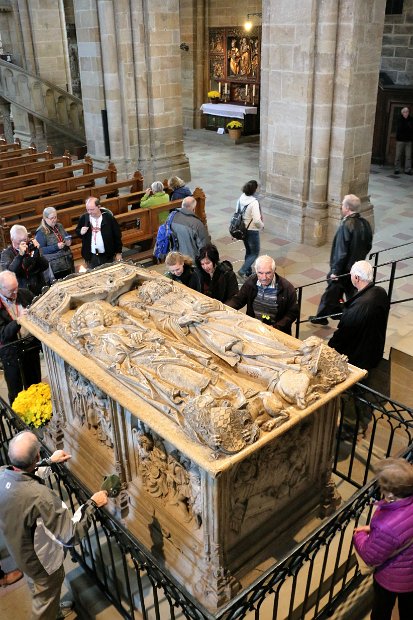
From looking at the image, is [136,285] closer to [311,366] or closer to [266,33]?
[311,366]

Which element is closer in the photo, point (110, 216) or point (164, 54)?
point (110, 216)

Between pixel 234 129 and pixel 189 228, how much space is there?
1010 centimetres

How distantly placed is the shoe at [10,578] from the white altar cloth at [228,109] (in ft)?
46.2

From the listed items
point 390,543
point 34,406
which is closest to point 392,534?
point 390,543

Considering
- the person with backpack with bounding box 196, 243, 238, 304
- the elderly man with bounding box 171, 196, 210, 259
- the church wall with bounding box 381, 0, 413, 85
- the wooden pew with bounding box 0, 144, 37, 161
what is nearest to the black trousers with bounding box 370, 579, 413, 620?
the person with backpack with bounding box 196, 243, 238, 304

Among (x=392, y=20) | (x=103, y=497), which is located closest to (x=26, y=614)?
(x=103, y=497)

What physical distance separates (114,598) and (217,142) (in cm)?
1411

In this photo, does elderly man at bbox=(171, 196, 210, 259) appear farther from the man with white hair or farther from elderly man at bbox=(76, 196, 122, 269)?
the man with white hair

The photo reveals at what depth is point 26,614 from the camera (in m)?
3.46

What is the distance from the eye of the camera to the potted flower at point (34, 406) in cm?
462

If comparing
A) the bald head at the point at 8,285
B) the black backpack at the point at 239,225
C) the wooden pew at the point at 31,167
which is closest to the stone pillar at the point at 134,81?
the wooden pew at the point at 31,167

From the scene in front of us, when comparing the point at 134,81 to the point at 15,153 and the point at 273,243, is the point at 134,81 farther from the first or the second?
the point at 273,243

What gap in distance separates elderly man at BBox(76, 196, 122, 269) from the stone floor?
186 centimetres

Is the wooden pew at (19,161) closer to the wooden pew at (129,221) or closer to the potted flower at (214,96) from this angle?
the wooden pew at (129,221)
